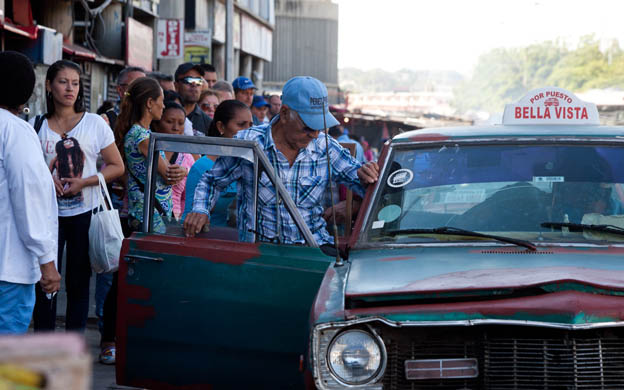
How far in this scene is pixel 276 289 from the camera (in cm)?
375

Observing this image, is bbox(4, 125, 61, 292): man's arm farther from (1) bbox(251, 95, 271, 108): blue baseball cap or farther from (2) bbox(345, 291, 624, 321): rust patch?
(1) bbox(251, 95, 271, 108): blue baseball cap

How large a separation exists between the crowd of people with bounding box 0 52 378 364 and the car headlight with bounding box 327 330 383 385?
0.99 metres

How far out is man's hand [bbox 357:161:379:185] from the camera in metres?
4.20

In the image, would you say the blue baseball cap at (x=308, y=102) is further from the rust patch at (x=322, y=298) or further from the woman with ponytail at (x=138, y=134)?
the woman with ponytail at (x=138, y=134)

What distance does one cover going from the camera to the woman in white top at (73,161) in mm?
5129

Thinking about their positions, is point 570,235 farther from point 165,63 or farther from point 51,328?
point 165,63

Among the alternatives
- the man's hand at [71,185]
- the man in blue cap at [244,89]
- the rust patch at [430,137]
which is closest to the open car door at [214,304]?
the rust patch at [430,137]

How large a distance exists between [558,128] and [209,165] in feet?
6.60

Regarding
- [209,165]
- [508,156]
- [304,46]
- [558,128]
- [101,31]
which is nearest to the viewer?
[508,156]

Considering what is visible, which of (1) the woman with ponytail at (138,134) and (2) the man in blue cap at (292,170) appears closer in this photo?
(2) the man in blue cap at (292,170)

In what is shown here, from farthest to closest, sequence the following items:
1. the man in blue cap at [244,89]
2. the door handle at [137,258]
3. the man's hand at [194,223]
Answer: the man in blue cap at [244,89]
the man's hand at [194,223]
the door handle at [137,258]

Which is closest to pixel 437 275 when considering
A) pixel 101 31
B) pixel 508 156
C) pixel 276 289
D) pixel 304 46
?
pixel 276 289

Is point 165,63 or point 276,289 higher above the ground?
point 165,63

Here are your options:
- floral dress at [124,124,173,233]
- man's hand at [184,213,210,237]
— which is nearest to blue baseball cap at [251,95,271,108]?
floral dress at [124,124,173,233]
